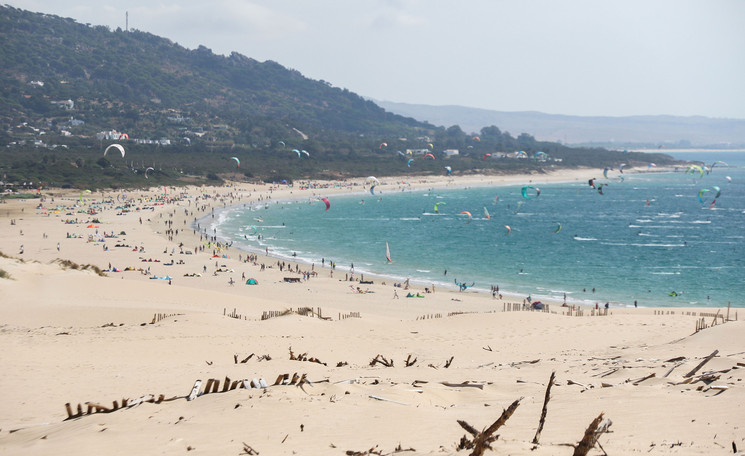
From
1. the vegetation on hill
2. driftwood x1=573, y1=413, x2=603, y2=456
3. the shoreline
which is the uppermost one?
→ the vegetation on hill

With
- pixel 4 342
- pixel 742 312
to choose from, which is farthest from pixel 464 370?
pixel 742 312

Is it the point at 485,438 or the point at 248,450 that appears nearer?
the point at 485,438

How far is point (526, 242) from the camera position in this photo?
169ft

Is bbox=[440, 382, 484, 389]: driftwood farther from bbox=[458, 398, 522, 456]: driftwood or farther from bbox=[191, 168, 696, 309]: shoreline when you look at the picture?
bbox=[191, 168, 696, 309]: shoreline

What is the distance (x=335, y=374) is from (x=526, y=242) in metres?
41.4

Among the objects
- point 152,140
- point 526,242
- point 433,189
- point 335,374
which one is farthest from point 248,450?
point 152,140

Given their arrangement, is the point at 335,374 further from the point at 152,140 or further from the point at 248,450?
the point at 152,140

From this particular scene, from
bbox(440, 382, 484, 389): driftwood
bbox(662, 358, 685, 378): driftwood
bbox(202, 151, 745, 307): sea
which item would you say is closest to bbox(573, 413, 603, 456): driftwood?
bbox(440, 382, 484, 389): driftwood

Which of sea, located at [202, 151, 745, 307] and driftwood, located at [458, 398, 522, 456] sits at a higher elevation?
driftwood, located at [458, 398, 522, 456]

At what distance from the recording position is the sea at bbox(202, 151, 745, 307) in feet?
115

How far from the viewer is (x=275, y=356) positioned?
14.9 metres

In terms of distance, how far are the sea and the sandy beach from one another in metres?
6.94

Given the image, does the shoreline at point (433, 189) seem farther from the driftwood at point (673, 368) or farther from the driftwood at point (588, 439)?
the driftwood at point (588, 439)

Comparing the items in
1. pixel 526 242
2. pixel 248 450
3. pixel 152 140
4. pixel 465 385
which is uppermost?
pixel 152 140
